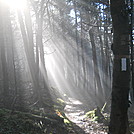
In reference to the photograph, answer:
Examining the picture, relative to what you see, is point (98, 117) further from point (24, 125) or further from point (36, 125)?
point (24, 125)

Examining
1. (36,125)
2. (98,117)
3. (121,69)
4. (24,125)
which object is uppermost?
(121,69)

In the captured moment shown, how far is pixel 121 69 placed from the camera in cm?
430

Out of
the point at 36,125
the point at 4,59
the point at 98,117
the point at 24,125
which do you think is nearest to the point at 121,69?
the point at 36,125

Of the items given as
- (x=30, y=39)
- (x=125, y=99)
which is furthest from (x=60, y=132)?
(x=30, y=39)

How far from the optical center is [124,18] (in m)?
4.31

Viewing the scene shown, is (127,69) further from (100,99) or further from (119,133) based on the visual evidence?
(100,99)

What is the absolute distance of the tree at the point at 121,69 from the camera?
4.28m

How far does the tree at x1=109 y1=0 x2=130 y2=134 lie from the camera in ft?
14.0

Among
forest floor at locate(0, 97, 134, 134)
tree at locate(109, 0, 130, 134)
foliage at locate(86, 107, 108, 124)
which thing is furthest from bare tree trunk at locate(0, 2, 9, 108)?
tree at locate(109, 0, 130, 134)

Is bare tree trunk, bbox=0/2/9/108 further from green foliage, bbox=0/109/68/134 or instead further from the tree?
the tree

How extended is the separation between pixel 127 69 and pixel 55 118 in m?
4.58

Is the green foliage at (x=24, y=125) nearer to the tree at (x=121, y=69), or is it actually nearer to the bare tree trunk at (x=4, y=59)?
the bare tree trunk at (x=4, y=59)

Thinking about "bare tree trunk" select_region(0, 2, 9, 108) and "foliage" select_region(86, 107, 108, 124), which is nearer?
"foliage" select_region(86, 107, 108, 124)

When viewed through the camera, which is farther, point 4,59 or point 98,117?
point 4,59
